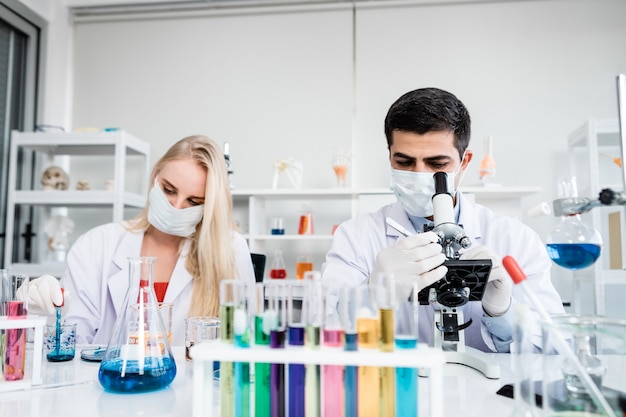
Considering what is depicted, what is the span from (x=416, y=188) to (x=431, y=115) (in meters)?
0.22

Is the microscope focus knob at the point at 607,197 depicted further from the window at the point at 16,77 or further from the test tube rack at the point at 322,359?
the window at the point at 16,77

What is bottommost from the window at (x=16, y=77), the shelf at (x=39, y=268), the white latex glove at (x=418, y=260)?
the shelf at (x=39, y=268)

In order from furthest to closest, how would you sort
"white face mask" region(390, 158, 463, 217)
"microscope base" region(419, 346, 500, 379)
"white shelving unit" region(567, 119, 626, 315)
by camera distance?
"white shelving unit" region(567, 119, 626, 315) → "white face mask" region(390, 158, 463, 217) → "microscope base" region(419, 346, 500, 379)

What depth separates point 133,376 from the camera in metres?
0.86

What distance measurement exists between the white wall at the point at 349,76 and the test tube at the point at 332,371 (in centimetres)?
249

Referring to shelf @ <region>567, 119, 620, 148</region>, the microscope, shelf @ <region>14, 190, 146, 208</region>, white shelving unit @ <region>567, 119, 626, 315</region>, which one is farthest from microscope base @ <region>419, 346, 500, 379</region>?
shelf @ <region>14, 190, 146, 208</region>

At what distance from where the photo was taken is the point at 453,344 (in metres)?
1.10

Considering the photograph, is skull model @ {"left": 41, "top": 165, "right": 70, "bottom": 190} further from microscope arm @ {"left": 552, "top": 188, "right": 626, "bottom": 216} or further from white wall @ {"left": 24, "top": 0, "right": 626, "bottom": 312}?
microscope arm @ {"left": 552, "top": 188, "right": 626, "bottom": 216}

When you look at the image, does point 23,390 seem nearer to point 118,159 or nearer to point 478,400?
point 478,400

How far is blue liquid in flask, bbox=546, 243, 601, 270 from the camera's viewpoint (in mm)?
804

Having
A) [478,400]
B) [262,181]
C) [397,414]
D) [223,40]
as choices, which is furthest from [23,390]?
[223,40]

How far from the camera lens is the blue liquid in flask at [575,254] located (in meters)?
0.80

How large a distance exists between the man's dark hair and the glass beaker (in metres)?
0.82

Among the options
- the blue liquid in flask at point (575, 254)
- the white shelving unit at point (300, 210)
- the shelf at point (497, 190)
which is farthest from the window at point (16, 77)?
the blue liquid in flask at point (575, 254)
